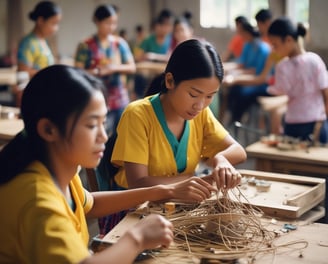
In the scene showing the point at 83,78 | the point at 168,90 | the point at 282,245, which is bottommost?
the point at 282,245

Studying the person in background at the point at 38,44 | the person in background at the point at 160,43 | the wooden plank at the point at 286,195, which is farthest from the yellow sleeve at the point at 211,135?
the person in background at the point at 160,43

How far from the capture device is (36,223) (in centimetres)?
142

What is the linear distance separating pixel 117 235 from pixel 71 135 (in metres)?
0.54

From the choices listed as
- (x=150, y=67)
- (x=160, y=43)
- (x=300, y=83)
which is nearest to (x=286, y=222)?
(x=300, y=83)

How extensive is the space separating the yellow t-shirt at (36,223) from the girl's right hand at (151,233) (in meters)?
0.14

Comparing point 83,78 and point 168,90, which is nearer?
point 83,78

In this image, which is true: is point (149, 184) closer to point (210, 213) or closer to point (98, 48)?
point (210, 213)

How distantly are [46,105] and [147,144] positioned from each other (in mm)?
973

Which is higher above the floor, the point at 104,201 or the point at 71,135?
the point at 71,135

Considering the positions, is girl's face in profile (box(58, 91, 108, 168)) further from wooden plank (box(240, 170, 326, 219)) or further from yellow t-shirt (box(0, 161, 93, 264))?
wooden plank (box(240, 170, 326, 219))

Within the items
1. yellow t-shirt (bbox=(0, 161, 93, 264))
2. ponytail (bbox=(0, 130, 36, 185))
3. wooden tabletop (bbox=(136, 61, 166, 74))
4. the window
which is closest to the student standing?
wooden tabletop (bbox=(136, 61, 166, 74))

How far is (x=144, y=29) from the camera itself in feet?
37.4

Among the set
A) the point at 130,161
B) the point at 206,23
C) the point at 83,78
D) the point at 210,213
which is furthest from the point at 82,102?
the point at 206,23

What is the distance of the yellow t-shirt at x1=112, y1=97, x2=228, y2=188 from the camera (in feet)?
7.99
